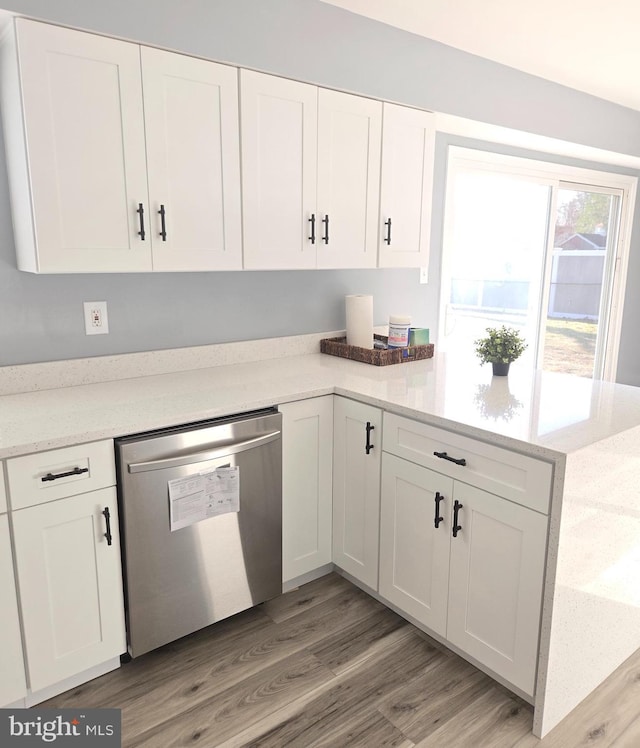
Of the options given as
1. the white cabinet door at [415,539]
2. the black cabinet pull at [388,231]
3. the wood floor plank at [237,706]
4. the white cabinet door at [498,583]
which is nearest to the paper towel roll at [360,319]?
the black cabinet pull at [388,231]

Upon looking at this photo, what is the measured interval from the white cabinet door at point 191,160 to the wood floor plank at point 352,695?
1559 millimetres

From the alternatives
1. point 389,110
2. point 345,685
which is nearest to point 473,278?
point 389,110

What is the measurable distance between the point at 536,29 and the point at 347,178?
1.11m

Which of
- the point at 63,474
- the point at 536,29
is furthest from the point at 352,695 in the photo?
the point at 536,29

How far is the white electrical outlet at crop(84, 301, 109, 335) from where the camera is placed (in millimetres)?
2295

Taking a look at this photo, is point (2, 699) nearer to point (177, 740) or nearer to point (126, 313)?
point (177, 740)

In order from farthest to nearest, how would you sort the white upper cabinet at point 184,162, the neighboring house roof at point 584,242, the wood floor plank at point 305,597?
the neighboring house roof at point 584,242 → the wood floor plank at point 305,597 → the white upper cabinet at point 184,162

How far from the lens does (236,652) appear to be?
2148mm

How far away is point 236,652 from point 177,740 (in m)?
0.41

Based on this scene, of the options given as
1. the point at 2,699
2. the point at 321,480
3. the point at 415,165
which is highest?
the point at 415,165

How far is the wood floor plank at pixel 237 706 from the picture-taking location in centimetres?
177

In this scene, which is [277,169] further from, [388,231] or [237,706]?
[237,706]

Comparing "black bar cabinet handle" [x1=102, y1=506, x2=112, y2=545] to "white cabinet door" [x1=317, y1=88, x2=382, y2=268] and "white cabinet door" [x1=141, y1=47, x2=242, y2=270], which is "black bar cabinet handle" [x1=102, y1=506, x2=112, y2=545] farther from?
"white cabinet door" [x1=317, y1=88, x2=382, y2=268]

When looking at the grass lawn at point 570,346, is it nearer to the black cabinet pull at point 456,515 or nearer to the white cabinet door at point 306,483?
the white cabinet door at point 306,483
